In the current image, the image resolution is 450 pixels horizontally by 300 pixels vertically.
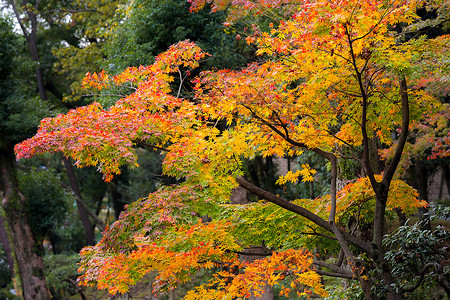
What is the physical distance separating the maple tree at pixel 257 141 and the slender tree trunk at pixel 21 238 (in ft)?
27.1

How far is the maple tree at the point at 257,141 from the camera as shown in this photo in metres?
5.00

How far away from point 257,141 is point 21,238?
1006cm

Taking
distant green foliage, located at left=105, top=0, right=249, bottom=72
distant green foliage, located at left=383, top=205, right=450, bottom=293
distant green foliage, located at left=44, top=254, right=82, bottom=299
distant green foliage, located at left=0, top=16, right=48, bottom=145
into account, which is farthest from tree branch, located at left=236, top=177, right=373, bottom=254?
distant green foliage, located at left=44, top=254, right=82, bottom=299

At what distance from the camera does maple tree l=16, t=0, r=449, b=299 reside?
500 cm

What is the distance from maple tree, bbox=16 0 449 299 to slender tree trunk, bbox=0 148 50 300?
8.25m

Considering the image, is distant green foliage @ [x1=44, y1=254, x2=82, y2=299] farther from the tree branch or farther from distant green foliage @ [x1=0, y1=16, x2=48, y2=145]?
the tree branch

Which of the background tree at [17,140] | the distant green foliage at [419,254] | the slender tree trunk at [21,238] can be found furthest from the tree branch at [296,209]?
the slender tree trunk at [21,238]

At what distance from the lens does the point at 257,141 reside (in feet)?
20.2

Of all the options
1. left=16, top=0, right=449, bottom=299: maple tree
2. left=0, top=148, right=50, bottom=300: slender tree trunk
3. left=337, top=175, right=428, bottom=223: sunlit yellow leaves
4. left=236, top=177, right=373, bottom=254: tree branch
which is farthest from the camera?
left=0, top=148, right=50, bottom=300: slender tree trunk

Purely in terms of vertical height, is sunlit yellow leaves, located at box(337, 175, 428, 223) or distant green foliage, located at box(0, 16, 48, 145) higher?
distant green foliage, located at box(0, 16, 48, 145)

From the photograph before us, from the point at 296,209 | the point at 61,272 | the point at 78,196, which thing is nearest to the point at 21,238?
the point at 61,272

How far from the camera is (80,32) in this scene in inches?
689

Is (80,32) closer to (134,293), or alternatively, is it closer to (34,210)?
(34,210)

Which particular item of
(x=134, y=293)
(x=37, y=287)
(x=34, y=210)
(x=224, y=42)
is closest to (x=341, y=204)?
(x=224, y=42)
